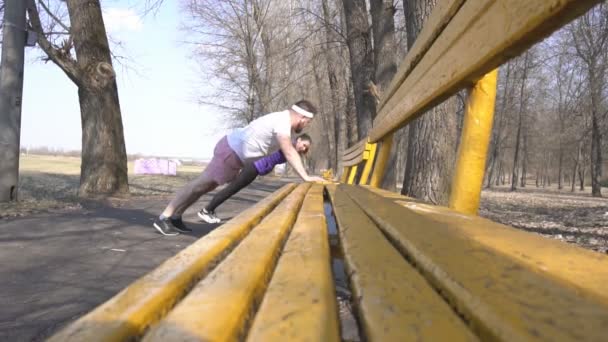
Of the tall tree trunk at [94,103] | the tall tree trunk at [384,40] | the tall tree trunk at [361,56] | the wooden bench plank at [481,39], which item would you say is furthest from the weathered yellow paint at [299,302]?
the tall tree trunk at [361,56]

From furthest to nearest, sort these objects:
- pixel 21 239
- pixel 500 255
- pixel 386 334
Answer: pixel 21 239 < pixel 500 255 < pixel 386 334

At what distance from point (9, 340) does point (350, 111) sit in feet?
43.4

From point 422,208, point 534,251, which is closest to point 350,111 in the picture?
point 422,208

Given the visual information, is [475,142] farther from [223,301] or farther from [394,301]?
[223,301]

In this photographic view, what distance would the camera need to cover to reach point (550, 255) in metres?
0.88

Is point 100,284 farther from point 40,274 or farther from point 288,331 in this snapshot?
point 288,331

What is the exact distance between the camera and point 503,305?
0.60m

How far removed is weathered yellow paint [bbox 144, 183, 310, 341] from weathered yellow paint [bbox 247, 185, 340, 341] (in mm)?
24

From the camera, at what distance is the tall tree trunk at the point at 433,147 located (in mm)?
5621

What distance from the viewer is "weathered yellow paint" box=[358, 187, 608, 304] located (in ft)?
2.32

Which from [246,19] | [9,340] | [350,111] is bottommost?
[9,340]

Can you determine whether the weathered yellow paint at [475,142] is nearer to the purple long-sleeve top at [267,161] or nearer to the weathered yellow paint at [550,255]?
the weathered yellow paint at [550,255]

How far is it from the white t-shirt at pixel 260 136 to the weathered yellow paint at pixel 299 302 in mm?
2950

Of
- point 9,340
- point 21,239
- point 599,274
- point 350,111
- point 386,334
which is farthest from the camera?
point 350,111
